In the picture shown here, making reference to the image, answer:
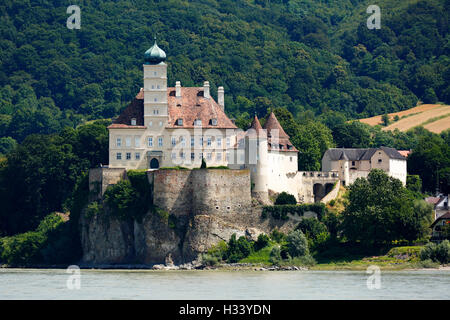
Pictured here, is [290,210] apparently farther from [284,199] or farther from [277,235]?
[277,235]

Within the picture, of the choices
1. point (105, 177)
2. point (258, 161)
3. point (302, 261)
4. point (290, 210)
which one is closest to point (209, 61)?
point (258, 161)

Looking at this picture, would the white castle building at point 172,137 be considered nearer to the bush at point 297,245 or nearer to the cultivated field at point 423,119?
the bush at point 297,245

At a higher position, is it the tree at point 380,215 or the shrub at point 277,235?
the tree at point 380,215

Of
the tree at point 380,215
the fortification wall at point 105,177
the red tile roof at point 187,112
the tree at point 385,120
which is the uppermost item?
the tree at point 385,120

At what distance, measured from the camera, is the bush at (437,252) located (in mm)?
83700

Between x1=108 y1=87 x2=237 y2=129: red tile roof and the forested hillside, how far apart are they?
2238 inches

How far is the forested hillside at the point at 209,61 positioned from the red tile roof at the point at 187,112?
5684 cm

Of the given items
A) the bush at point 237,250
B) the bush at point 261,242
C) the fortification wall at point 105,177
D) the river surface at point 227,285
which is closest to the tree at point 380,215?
the river surface at point 227,285

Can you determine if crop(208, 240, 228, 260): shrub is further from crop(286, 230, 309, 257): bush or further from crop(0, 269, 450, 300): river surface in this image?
crop(286, 230, 309, 257): bush

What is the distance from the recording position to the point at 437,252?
84.2 m

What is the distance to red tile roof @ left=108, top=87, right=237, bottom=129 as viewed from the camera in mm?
95188

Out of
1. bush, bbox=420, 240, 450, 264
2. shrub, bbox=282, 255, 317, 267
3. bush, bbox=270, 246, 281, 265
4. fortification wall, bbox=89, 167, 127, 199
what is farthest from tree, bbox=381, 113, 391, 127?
bush, bbox=420, 240, 450, 264

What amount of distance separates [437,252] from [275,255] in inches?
480

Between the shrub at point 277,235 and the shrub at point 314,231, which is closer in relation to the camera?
the shrub at point 314,231
